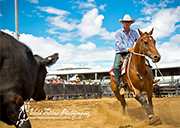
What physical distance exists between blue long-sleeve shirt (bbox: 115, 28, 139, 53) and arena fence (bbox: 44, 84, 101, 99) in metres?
8.08

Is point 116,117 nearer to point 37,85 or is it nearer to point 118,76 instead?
point 118,76

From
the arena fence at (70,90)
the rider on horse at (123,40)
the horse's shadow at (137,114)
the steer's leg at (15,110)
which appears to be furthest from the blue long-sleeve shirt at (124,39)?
the arena fence at (70,90)

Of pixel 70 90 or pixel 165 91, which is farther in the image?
pixel 165 91

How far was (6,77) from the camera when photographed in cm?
212

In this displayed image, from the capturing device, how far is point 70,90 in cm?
1599

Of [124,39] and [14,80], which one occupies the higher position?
[124,39]

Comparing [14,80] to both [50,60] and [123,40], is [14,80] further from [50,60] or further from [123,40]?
[123,40]

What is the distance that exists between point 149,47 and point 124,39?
1597 millimetres

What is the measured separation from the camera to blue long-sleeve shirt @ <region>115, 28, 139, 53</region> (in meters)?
6.65

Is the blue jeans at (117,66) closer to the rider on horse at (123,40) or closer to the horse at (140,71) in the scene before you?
the rider on horse at (123,40)

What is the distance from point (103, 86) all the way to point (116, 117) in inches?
546

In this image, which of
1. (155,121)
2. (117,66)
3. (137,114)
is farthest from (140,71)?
(137,114)

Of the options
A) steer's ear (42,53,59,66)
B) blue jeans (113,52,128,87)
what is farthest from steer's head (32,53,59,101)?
blue jeans (113,52,128,87)

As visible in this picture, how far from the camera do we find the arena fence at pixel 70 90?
45.0ft
